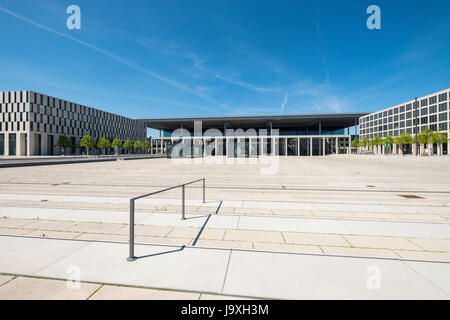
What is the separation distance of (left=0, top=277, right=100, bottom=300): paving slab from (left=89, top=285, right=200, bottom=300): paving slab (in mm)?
173

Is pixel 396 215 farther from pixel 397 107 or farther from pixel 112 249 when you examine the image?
pixel 397 107

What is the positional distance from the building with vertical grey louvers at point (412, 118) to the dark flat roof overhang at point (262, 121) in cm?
1345

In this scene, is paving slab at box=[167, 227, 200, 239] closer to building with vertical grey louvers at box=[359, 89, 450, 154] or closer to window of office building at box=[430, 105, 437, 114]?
building with vertical grey louvers at box=[359, 89, 450, 154]

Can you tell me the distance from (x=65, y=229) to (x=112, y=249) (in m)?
2.05

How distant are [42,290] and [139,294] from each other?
1321 millimetres

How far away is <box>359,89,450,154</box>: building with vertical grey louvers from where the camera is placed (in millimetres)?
59281

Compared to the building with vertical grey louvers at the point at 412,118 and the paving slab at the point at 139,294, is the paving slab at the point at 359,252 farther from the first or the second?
the building with vertical grey louvers at the point at 412,118

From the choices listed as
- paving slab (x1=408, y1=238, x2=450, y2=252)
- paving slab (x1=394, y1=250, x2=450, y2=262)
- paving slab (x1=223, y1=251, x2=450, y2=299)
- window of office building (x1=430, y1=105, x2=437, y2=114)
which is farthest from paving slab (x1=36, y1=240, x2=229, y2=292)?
window of office building (x1=430, y1=105, x2=437, y2=114)

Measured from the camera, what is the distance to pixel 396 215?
6.33 m

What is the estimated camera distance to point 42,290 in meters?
2.77

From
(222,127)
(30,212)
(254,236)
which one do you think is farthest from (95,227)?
(222,127)

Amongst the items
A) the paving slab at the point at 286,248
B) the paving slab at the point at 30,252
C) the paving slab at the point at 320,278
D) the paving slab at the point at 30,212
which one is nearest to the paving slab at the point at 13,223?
the paving slab at the point at 30,212

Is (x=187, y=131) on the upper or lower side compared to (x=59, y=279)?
upper
